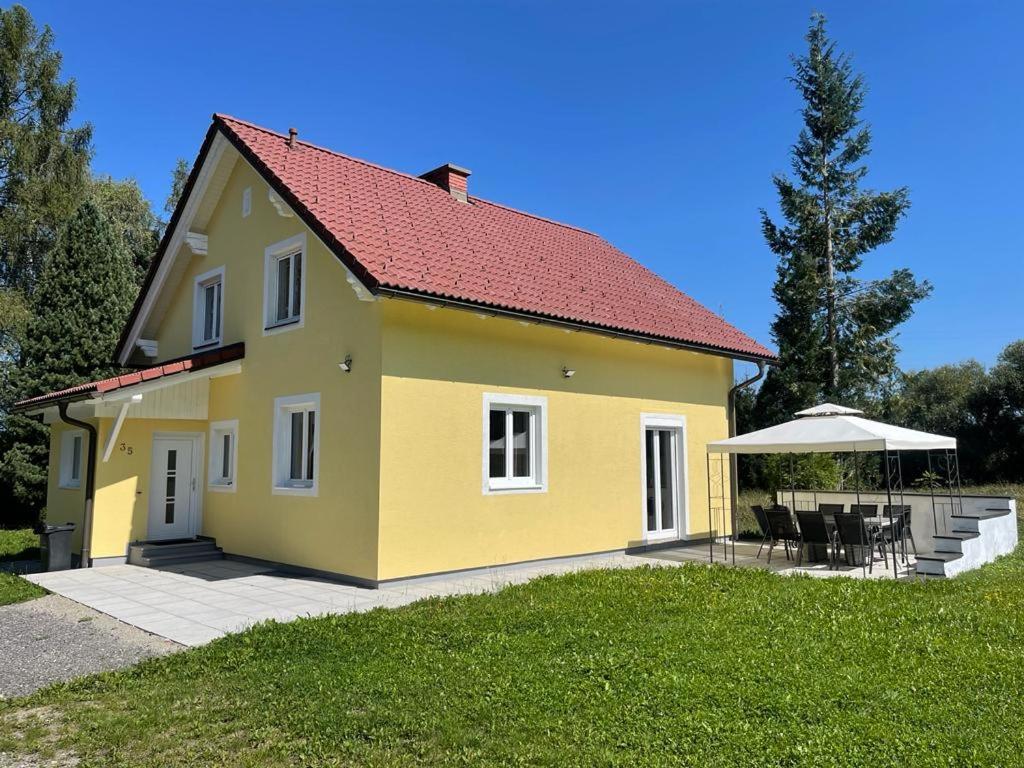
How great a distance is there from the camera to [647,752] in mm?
3961

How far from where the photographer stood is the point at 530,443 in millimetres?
11500

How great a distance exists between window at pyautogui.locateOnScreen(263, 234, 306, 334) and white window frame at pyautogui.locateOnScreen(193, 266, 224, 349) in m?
2.05

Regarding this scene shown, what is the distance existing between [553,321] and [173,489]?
8060mm

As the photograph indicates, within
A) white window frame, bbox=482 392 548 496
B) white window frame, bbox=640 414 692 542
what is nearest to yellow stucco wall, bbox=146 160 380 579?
white window frame, bbox=482 392 548 496

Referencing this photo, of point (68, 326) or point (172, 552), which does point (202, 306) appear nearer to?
point (172, 552)

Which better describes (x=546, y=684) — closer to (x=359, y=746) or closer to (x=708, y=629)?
(x=359, y=746)

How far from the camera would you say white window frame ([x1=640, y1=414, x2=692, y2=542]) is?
13289mm

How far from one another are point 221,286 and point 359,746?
456 inches

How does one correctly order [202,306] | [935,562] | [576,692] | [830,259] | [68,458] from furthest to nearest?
[830,259]
[202,306]
[68,458]
[935,562]
[576,692]

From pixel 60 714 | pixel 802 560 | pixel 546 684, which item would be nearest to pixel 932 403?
pixel 802 560

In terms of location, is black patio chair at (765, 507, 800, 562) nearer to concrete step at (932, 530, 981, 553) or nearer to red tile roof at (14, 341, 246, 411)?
concrete step at (932, 530, 981, 553)

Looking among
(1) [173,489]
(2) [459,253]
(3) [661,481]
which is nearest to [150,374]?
(1) [173,489]

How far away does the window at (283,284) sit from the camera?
38.2ft

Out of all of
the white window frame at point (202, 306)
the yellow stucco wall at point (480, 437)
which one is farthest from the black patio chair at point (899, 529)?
the white window frame at point (202, 306)
